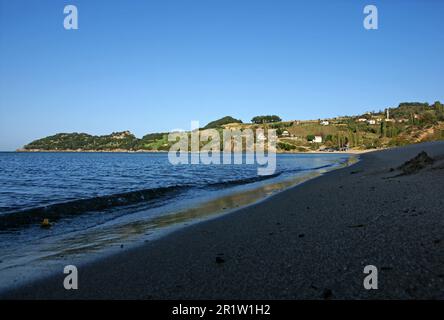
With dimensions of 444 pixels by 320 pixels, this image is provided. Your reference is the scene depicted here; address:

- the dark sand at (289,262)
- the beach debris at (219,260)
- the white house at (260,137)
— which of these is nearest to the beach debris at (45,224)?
the dark sand at (289,262)

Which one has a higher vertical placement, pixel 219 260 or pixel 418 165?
pixel 418 165

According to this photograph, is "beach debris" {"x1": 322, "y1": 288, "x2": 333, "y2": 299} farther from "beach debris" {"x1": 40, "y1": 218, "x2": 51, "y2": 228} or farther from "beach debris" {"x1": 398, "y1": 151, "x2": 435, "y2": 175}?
"beach debris" {"x1": 398, "y1": 151, "x2": 435, "y2": 175}

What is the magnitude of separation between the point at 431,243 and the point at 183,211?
964 cm

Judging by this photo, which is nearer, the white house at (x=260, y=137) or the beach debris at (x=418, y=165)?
the beach debris at (x=418, y=165)

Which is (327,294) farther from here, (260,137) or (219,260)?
(260,137)

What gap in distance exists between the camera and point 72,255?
7.07 m

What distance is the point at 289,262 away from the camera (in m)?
5.05

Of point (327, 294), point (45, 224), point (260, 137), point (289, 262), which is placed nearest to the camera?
point (327, 294)

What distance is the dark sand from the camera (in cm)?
400

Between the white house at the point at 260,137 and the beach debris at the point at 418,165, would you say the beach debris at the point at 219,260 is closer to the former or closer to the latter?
the beach debris at the point at 418,165

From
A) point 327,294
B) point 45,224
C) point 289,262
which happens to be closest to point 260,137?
point 45,224

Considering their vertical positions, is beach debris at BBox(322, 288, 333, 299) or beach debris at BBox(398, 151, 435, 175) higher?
beach debris at BBox(398, 151, 435, 175)

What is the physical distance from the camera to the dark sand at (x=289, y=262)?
4.00 metres

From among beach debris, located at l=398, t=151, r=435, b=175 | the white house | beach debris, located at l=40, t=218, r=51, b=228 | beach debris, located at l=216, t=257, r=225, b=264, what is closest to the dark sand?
beach debris, located at l=216, t=257, r=225, b=264
